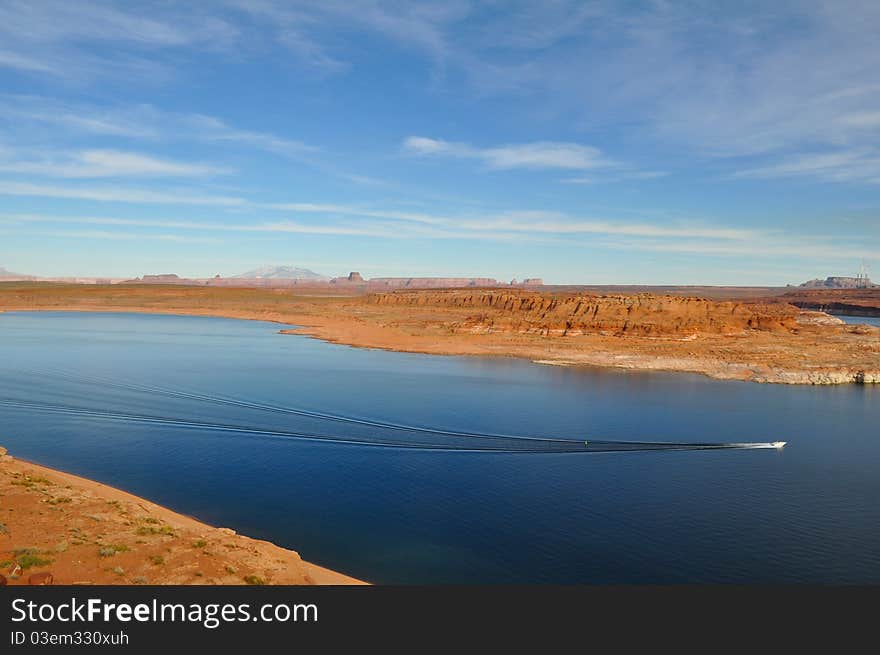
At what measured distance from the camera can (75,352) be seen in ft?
202

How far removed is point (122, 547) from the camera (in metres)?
17.2

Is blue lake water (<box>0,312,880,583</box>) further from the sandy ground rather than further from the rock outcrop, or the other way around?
the rock outcrop

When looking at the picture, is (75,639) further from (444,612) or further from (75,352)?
(75,352)

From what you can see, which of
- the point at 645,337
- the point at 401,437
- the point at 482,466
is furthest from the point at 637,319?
the point at 482,466

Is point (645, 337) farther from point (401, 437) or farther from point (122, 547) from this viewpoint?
point (122, 547)

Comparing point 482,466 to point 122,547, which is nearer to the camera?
point 122,547

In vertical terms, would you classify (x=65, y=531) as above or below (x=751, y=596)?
above

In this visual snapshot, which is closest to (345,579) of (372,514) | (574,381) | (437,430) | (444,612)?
(444,612)

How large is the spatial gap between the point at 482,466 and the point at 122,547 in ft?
52.3

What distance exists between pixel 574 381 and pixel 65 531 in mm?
41314

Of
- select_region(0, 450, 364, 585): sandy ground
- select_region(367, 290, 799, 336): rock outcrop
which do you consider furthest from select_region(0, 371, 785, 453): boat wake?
select_region(367, 290, 799, 336): rock outcrop

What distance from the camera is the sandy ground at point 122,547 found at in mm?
15836

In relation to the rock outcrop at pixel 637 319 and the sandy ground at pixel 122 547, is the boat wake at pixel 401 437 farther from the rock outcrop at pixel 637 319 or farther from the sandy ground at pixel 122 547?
the rock outcrop at pixel 637 319

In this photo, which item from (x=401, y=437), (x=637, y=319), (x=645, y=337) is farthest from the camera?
(x=637, y=319)
